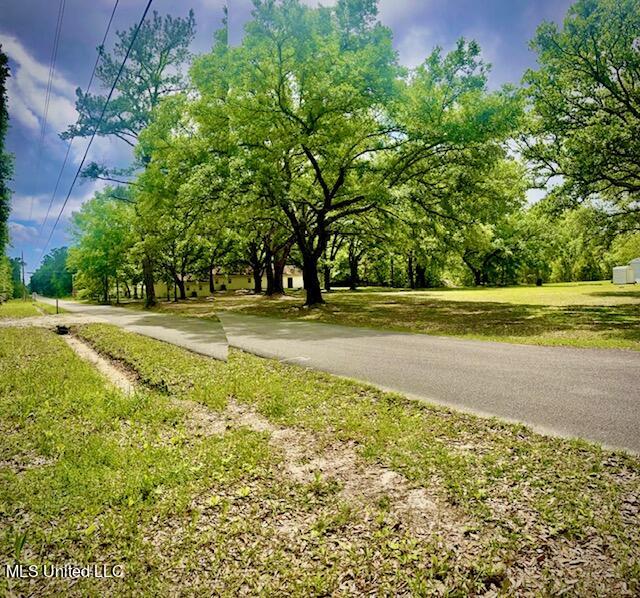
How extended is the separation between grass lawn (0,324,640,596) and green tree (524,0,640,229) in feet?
49.4

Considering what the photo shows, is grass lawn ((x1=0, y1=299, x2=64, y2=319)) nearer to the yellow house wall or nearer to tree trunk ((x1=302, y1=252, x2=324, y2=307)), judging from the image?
tree trunk ((x1=302, y1=252, x2=324, y2=307))

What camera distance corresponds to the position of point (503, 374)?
21.4ft

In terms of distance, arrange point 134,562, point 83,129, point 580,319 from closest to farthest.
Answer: point 134,562
point 580,319
point 83,129

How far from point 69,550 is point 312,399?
11.2 ft

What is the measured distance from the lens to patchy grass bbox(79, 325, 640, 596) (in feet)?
7.75

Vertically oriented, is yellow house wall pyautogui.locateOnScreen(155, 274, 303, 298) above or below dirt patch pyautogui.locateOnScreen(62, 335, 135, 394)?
above

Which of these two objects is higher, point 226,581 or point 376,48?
point 376,48

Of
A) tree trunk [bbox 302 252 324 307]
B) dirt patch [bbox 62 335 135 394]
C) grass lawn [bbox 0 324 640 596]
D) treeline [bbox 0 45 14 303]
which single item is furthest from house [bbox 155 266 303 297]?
grass lawn [bbox 0 324 640 596]

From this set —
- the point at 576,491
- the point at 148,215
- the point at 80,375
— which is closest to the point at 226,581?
the point at 576,491

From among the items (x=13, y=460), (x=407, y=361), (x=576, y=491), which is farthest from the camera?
(x=407, y=361)

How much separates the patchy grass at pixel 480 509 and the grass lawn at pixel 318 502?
12 mm

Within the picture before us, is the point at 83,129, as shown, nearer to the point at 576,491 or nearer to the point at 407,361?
the point at 407,361

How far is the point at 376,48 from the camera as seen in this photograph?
1496cm

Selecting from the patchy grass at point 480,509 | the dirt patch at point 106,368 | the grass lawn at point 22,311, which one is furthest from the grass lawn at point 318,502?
the grass lawn at point 22,311
